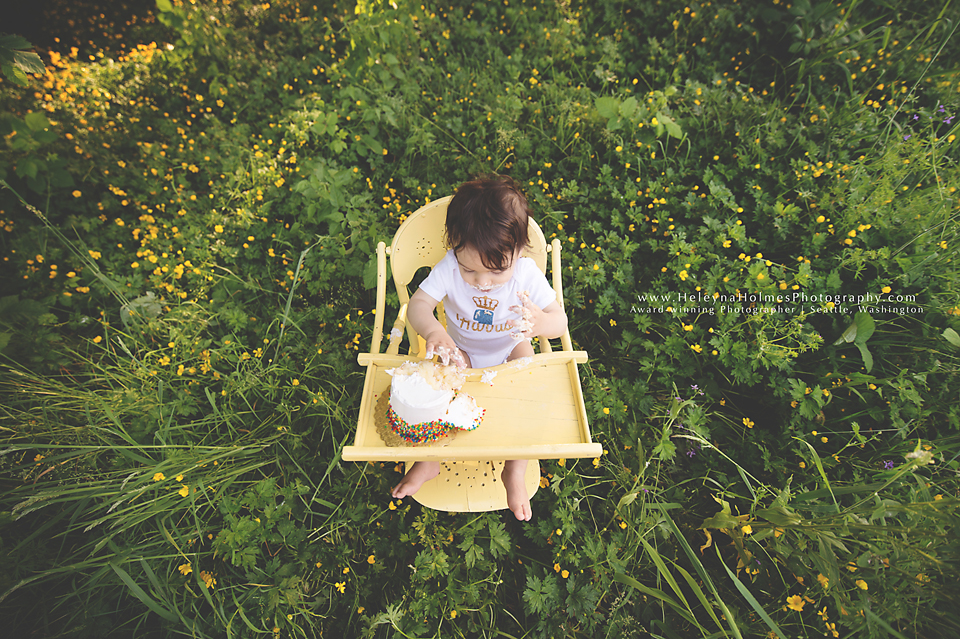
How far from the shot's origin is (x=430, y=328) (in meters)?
1.67

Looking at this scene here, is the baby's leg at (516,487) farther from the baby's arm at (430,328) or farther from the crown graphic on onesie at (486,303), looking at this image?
the crown graphic on onesie at (486,303)

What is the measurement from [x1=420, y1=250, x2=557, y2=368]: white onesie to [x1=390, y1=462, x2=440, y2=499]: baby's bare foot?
2.14 ft

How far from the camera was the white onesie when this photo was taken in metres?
1.73

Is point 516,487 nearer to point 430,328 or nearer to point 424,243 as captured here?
point 430,328

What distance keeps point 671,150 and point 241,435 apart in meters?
3.43

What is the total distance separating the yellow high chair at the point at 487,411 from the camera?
1.33 metres

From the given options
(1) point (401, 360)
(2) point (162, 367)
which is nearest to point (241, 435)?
(2) point (162, 367)

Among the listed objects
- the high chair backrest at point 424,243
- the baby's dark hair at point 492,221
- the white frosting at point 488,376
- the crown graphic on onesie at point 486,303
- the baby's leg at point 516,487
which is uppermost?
the baby's dark hair at point 492,221

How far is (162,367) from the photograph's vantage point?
231 centimetres

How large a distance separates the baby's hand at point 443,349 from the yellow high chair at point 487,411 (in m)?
0.08

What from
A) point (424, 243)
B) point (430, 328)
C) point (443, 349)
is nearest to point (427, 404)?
point (443, 349)

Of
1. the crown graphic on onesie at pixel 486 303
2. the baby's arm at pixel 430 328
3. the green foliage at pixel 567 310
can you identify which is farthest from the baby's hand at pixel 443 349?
the green foliage at pixel 567 310

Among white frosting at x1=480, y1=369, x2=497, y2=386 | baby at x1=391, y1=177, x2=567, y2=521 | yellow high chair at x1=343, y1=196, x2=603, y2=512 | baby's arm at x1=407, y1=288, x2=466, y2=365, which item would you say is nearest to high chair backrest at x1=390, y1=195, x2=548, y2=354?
yellow high chair at x1=343, y1=196, x2=603, y2=512

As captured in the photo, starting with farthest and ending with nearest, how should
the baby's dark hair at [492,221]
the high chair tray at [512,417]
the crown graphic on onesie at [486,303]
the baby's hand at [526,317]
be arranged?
the crown graphic on onesie at [486,303], the baby's hand at [526,317], the baby's dark hair at [492,221], the high chair tray at [512,417]
